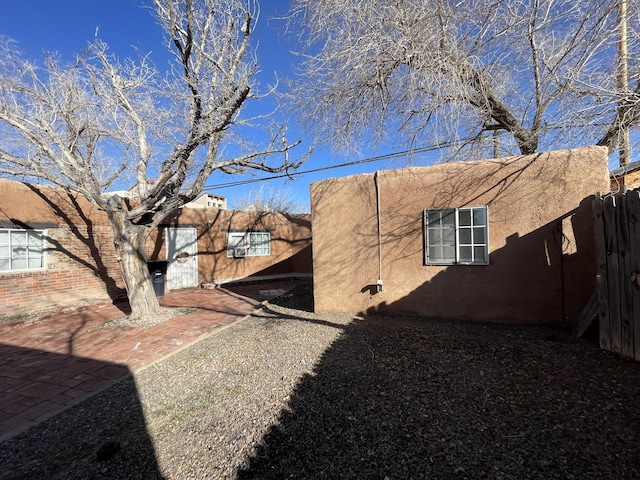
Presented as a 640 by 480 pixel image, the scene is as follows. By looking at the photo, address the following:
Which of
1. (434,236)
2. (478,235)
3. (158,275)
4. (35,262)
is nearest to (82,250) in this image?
(35,262)

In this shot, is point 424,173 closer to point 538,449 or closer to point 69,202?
point 538,449

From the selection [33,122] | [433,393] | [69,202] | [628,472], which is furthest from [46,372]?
[628,472]

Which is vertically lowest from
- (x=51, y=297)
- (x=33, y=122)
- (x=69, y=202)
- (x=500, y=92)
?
(x=51, y=297)

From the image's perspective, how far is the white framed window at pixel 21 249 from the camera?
6.90 metres

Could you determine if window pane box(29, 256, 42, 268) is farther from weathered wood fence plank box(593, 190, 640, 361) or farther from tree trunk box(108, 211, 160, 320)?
weathered wood fence plank box(593, 190, 640, 361)

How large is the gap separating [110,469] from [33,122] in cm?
683

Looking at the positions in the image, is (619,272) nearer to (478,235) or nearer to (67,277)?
(478,235)

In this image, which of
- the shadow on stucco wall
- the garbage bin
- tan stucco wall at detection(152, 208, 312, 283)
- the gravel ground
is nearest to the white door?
tan stucco wall at detection(152, 208, 312, 283)

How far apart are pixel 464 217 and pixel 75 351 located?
754cm

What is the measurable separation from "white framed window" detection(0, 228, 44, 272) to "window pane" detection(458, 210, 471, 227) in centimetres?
1037

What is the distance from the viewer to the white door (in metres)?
10.7

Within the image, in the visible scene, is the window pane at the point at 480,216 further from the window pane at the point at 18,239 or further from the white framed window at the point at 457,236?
the window pane at the point at 18,239

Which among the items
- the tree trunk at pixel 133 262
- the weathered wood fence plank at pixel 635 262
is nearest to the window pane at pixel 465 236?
the weathered wood fence plank at pixel 635 262

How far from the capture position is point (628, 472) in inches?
77.9
